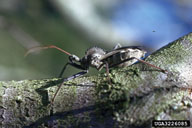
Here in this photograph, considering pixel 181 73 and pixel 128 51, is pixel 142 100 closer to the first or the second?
pixel 181 73

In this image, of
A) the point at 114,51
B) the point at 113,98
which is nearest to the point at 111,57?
the point at 114,51

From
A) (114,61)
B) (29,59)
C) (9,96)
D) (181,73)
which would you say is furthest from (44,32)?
(181,73)

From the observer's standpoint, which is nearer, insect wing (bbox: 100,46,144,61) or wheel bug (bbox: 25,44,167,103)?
wheel bug (bbox: 25,44,167,103)

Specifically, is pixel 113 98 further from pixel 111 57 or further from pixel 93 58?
pixel 93 58

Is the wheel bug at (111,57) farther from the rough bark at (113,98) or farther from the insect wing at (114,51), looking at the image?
the rough bark at (113,98)

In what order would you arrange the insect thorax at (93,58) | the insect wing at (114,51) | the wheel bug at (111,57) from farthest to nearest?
the insect thorax at (93,58) → the insect wing at (114,51) → the wheel bug at (111,57)

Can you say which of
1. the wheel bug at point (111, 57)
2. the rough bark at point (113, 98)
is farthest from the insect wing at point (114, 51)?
the rough bark at point (113, 98)

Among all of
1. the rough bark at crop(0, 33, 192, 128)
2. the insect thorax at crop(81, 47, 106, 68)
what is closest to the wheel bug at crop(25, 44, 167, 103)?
the insect thorax at crop(81, 47, 106, 68)

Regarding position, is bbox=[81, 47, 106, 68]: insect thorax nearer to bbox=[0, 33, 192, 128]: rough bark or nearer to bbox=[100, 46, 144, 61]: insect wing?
bbox=[100, 46, 144, 61]: insect wing

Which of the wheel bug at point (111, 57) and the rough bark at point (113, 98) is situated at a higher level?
the wheel bug at point (111, 57)
